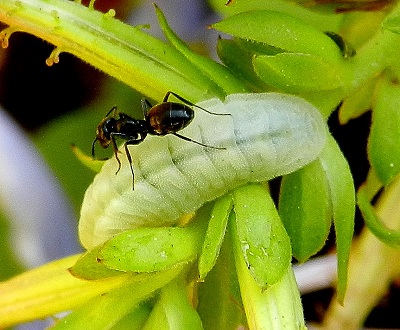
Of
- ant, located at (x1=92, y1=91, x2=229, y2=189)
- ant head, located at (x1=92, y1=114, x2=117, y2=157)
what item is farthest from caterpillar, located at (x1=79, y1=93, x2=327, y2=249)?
ant head, located at (x1=92, y1=114, x2=117, y2=157)

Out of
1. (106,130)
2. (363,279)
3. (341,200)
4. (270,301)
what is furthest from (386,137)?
(363,279)

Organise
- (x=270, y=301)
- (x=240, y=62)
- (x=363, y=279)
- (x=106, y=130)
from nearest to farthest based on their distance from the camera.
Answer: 1. (x=270, y=301)
2. (x=240, y=62)
3. (x=106, y=130)
4. (x=363, y=279)

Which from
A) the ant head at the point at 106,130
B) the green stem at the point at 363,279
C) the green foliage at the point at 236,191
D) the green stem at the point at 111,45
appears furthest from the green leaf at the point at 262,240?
the green stem at the point at 363,279

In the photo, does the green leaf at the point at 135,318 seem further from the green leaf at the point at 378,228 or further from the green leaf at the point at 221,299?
the green leaf at the point at 378,228

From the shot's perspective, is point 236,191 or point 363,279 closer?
point 236,191

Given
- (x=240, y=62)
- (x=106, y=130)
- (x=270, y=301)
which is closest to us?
(x=270, y=301)

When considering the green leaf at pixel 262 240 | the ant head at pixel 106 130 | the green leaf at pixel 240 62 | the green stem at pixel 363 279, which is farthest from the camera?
the green stem at pixel 363 279

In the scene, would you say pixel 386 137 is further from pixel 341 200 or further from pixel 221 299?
pixel 221 299
